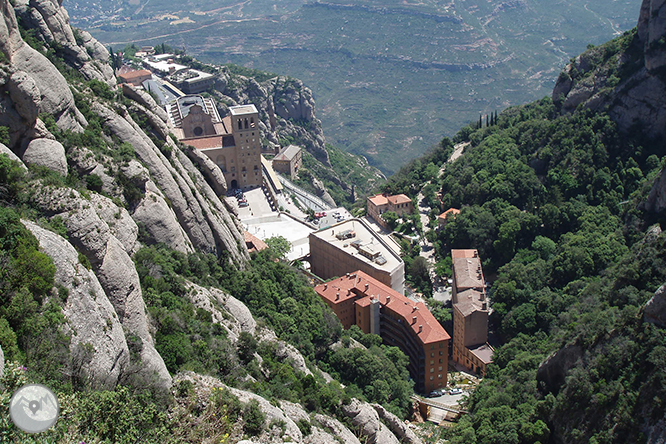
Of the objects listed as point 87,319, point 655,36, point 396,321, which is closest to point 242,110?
point 396,321

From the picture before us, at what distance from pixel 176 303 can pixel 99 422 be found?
43.7ft

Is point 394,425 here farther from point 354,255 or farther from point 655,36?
point 655,36

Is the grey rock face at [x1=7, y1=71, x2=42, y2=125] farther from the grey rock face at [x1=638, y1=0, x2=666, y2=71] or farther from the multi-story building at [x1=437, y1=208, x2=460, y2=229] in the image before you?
the grey rock face at [x1=638, y1=0, x2=666, y2=71]

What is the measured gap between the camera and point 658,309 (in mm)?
44219

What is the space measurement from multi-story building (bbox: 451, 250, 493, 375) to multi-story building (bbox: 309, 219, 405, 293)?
20.4 feet

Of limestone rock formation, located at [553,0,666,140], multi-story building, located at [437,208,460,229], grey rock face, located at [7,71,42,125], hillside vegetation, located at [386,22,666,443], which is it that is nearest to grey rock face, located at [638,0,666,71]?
limestone rock formation, located at [553,0,666,140]

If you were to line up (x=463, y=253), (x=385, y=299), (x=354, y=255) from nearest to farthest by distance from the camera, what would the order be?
1. (x=385, y=299)
2. (x=354, y=255)
3. (x=463, y=253)

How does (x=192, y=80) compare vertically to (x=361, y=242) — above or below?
above

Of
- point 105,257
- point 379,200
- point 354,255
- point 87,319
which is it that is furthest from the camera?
point 379,200

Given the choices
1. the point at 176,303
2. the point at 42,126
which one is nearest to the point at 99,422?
the point at 176,303

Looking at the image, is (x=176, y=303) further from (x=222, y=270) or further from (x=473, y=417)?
(x=473, y=417)

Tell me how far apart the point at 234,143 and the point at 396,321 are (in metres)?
38.4

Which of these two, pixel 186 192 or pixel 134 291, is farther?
pixel 186 192

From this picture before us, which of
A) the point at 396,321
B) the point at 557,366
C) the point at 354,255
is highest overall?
the point at 557,366
